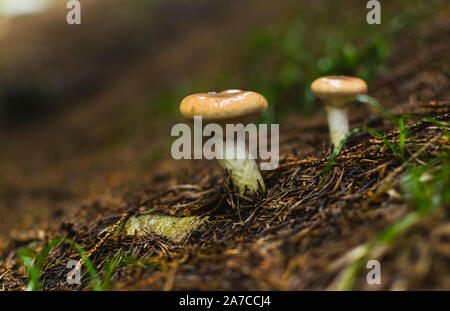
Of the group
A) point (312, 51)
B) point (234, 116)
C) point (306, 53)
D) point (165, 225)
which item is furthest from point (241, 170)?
point (312, 51)

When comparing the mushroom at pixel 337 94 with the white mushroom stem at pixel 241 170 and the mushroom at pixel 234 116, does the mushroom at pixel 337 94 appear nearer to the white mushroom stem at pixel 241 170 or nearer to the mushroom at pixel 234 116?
the mushroom at pixel 234 116

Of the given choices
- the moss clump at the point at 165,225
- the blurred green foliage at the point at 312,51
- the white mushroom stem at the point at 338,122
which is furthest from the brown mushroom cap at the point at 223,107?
the blurred green foliage at the point at 312,51

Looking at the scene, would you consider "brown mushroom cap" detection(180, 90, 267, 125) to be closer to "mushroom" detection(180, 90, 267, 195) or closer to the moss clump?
"mushroom" detection(180, 90, 267, 195)

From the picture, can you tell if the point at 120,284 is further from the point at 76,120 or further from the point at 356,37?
the point at 76,120

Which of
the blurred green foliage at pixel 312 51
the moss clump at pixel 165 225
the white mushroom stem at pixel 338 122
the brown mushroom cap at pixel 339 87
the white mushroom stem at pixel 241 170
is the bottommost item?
the moss clump at pixel 165 225
